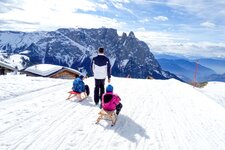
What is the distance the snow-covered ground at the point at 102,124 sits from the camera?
9.73 meters

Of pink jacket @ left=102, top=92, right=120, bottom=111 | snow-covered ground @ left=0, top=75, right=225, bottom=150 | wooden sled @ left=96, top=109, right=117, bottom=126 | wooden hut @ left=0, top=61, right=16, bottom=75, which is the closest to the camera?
snow-covered ground @ left=0, top=75, right=225, bottom=150

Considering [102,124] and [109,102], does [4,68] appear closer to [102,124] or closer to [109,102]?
[109,102]

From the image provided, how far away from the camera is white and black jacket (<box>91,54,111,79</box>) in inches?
565

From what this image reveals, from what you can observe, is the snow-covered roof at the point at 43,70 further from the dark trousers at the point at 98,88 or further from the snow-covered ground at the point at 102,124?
the dark trousers at the point at 98,88

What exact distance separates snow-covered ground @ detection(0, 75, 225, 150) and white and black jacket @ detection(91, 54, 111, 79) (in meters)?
1.57

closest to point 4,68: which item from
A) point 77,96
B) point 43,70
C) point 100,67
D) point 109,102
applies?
point 43,70

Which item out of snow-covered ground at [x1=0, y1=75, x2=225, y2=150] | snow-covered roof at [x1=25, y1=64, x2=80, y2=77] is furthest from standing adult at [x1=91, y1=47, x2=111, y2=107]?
snow-covered roof at [x1=25, y1=64, x2=80, y2=77]

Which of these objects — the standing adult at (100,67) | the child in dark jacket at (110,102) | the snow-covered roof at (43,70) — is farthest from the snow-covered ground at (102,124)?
the snow-covered roof at (43,70)

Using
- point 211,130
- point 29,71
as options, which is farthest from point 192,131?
point 29,71

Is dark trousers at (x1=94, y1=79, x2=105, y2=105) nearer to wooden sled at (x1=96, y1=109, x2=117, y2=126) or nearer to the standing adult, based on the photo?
the standing adult

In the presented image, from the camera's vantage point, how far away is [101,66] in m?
14.4

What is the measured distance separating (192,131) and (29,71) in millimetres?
54336

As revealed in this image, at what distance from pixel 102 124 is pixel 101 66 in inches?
134

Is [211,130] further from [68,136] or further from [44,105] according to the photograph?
[44,105]
